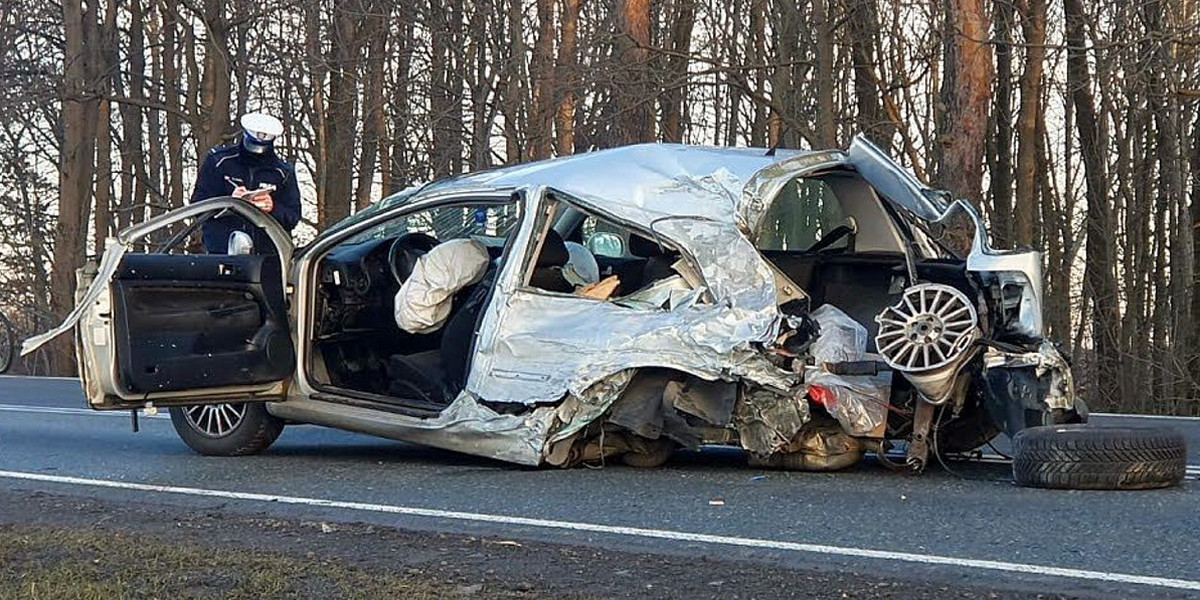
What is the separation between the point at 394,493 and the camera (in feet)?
21.7

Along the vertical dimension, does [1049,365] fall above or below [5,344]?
above

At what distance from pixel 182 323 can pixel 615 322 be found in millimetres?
2247

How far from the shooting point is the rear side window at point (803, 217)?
7594mm

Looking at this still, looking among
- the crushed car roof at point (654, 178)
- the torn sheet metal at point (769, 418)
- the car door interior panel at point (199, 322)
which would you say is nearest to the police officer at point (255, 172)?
the car door interior panel at point (199, 322)

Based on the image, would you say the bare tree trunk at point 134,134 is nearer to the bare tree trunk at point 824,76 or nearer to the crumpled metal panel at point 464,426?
the bare tree trunk at point 824,76

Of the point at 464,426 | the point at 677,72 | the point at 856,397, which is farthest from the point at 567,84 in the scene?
the point at 856,397

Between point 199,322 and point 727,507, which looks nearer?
point 727,507

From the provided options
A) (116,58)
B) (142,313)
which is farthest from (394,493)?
(116,58)

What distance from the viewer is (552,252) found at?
7.37m

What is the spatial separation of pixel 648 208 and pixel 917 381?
5.18 ft

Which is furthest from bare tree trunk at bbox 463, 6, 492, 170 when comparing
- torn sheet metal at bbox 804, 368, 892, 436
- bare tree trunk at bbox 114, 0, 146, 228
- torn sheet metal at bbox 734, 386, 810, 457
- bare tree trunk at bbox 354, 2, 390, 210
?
torn sheet metal at bbox 804, 368, 892, 436

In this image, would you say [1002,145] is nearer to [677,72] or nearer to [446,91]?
[677,72]

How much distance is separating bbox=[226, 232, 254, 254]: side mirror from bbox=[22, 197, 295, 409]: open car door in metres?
0.18

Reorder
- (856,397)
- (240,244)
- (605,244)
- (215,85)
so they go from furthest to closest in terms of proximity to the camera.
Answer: (215,85)
(605,244)
(240,244)
(856,397)
